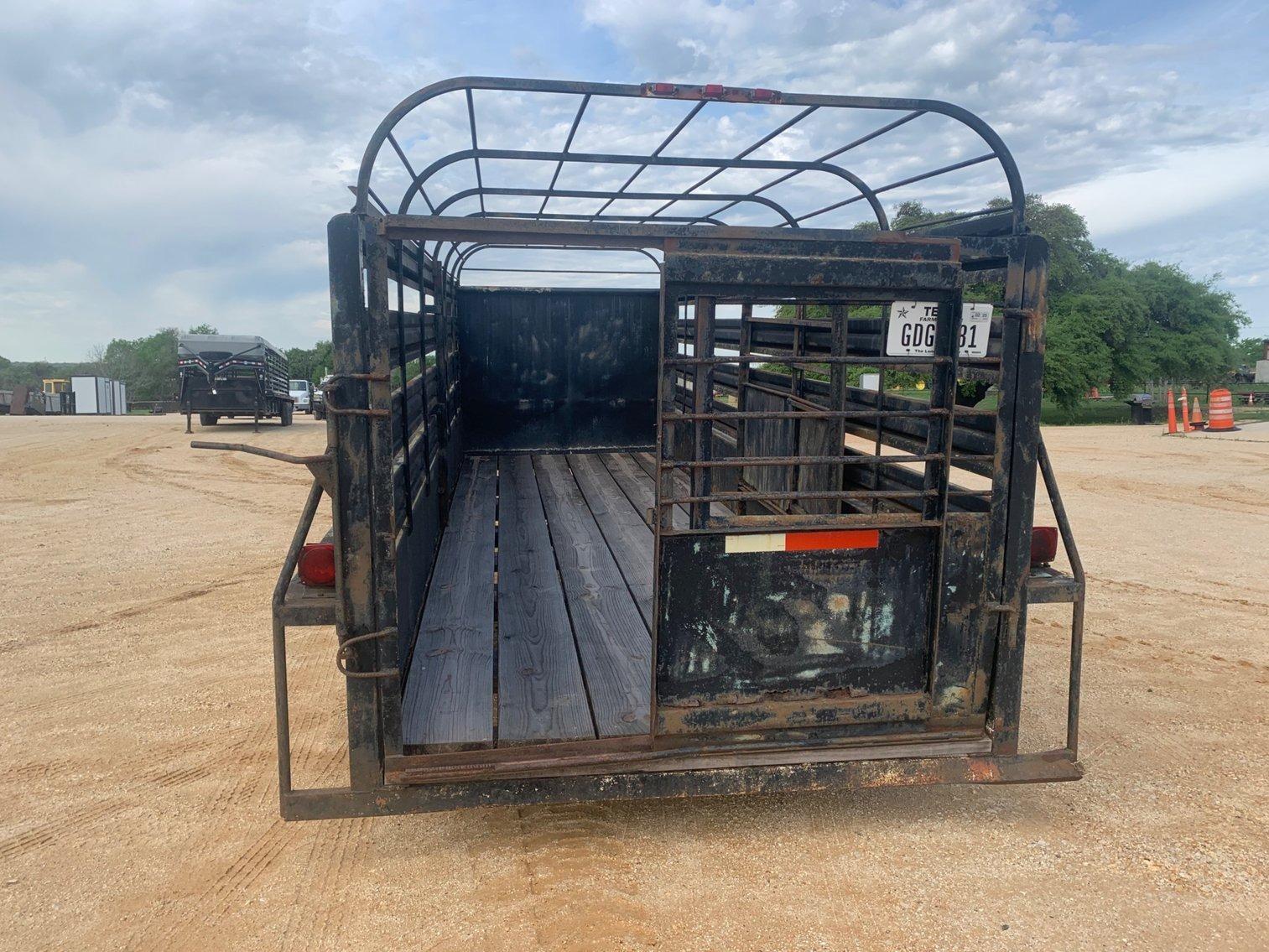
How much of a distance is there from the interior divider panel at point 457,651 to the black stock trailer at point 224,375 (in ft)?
55.6

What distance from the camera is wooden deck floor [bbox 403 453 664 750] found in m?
3.31

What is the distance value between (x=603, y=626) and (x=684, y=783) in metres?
1.20

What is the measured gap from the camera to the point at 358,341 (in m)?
2.86

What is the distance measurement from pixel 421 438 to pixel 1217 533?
8993 millimetres

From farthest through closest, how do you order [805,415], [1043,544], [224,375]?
[224,375] → [1043,544] → [805,415]

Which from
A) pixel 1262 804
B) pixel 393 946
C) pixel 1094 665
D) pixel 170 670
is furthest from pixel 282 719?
pixel 1094 665

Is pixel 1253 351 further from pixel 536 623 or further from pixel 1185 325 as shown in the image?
pixel 536 623

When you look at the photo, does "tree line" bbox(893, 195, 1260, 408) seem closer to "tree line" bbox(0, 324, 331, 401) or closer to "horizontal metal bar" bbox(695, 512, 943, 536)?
"horizontal metal bar" bbox(695, 512, 943, 536)

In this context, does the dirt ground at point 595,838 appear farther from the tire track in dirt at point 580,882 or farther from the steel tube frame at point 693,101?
the steel tube frame at point 693,101

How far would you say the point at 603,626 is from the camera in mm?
4250

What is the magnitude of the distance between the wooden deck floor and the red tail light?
0.61m

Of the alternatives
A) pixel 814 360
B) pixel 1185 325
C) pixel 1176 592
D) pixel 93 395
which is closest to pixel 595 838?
pixel 814 360

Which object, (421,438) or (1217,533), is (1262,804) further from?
(1217,533)

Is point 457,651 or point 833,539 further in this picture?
point 457,651
